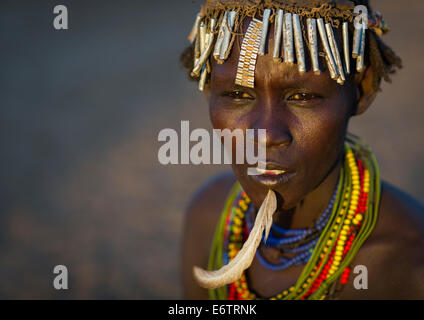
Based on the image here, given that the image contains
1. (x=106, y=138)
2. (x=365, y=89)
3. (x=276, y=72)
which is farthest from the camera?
(x=106, y=138)

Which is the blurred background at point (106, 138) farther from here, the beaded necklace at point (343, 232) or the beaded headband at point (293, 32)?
the beaded headband at point (293, 32)

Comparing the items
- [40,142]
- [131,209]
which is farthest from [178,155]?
[40,142]

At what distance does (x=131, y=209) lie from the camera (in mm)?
5801

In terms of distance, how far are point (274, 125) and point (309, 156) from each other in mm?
250

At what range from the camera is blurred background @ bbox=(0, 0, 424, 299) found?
5117mm

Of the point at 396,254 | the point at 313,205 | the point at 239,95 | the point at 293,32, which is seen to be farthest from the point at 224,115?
the point at 396,254

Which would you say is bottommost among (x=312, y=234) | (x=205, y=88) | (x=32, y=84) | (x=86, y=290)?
(x=86, y=290)

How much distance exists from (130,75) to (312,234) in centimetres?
694

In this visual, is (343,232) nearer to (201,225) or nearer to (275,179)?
(275,179)

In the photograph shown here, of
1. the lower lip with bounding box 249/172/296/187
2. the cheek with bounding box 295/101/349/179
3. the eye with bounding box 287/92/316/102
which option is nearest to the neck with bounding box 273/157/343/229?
the cheek with bounding box 295/101/349/179

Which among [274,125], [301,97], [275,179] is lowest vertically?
[275,179]

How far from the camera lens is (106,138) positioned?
723 centimetres

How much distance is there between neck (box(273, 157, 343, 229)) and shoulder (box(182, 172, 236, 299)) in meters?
0.67
